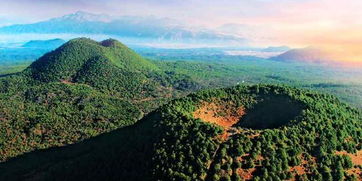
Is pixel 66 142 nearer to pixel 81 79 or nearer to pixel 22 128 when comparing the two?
pixel 22 128

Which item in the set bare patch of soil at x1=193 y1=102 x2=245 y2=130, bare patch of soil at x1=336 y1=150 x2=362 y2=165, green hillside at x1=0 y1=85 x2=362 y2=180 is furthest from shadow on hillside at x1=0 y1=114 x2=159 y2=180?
bare patch of soil at x1=336 y1=150 x2=362 y2=165

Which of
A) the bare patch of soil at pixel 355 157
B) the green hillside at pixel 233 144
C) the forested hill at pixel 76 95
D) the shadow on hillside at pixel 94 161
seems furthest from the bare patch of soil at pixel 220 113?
the forested hill at pixel 76 95

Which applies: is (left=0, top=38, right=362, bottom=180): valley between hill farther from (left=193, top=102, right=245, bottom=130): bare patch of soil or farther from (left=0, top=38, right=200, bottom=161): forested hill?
(left=0, top=38, right=200, bottom=161): forested hill

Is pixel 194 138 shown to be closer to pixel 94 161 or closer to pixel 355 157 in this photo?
pixel 355 157

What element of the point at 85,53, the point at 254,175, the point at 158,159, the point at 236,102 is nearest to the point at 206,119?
the point at 236,102

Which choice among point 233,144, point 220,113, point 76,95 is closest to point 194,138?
point 233,144

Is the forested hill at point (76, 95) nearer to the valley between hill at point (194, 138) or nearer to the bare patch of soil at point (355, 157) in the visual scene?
the valley between hill at point (194, 138)
